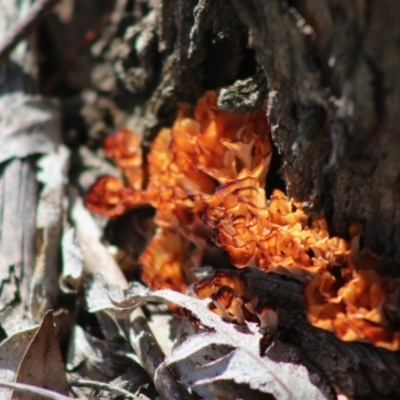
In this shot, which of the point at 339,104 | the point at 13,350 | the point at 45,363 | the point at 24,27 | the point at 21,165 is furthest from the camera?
the point at 24,27

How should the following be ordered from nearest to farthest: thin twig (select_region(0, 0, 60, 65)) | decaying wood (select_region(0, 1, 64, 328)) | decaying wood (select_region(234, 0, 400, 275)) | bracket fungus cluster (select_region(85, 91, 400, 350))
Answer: decaying wood (select_region(234, 0, 400, 275))
bracket fungus cluster (select_region(85, 91, 400, 350))
decaying wood (select_region(0, 1, 64, 328))
thin twig (select_region(0, 0, 60, 65))

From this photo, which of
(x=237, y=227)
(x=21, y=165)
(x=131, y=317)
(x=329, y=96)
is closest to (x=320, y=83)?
(x=329, y=96)

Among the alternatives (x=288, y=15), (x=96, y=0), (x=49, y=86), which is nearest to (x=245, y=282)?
(x=288, y=15)

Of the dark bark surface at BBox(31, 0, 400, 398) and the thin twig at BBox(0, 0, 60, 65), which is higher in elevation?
the thin twig at BBox(0, 0, 60, 65)

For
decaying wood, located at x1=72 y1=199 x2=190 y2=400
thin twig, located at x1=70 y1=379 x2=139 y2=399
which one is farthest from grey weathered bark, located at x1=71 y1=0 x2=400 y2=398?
thin twig, located at x1=70 y1=379 x2=139 y2=399

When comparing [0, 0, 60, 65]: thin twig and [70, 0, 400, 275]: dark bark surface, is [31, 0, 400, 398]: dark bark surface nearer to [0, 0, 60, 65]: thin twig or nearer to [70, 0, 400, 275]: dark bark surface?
[70, 0, 400, 275]: dark bark surface

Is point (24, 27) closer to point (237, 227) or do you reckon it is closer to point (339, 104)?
point (237, 227)

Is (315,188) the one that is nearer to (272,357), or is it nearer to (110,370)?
(272,357)
